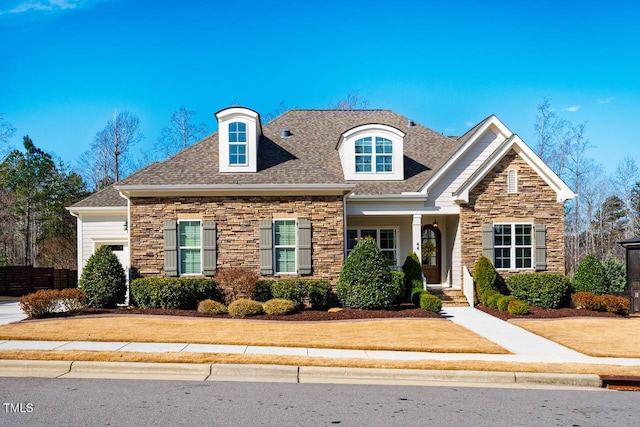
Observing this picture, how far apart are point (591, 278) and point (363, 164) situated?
28.8ft

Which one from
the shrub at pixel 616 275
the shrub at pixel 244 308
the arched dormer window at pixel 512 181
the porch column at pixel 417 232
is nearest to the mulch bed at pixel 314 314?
the shrub at pixel 244 308

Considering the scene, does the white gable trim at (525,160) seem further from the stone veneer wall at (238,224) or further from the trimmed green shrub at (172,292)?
the trimmed green shrub at (172,292)

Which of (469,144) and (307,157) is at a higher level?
(469,144)

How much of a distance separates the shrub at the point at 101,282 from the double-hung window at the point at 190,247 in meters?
2.03

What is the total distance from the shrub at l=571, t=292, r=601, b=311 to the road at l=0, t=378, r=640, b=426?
9750mm

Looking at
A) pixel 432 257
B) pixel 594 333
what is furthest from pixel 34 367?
pixel 432 257

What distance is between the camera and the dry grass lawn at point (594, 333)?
11.8 meters

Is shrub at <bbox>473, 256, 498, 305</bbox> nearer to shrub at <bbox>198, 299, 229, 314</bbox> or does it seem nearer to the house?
the house

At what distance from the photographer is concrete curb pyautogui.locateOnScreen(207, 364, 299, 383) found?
915 cm

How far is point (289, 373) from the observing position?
30.4 feet

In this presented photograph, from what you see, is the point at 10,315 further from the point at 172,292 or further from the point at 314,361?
the point at 314,361

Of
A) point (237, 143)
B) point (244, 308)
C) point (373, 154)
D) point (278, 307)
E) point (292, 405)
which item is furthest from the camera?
point (373, 154)

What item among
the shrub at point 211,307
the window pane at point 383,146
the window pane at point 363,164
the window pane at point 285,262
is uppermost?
the window pane at point 383,146

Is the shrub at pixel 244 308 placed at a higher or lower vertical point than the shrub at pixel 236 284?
lower
